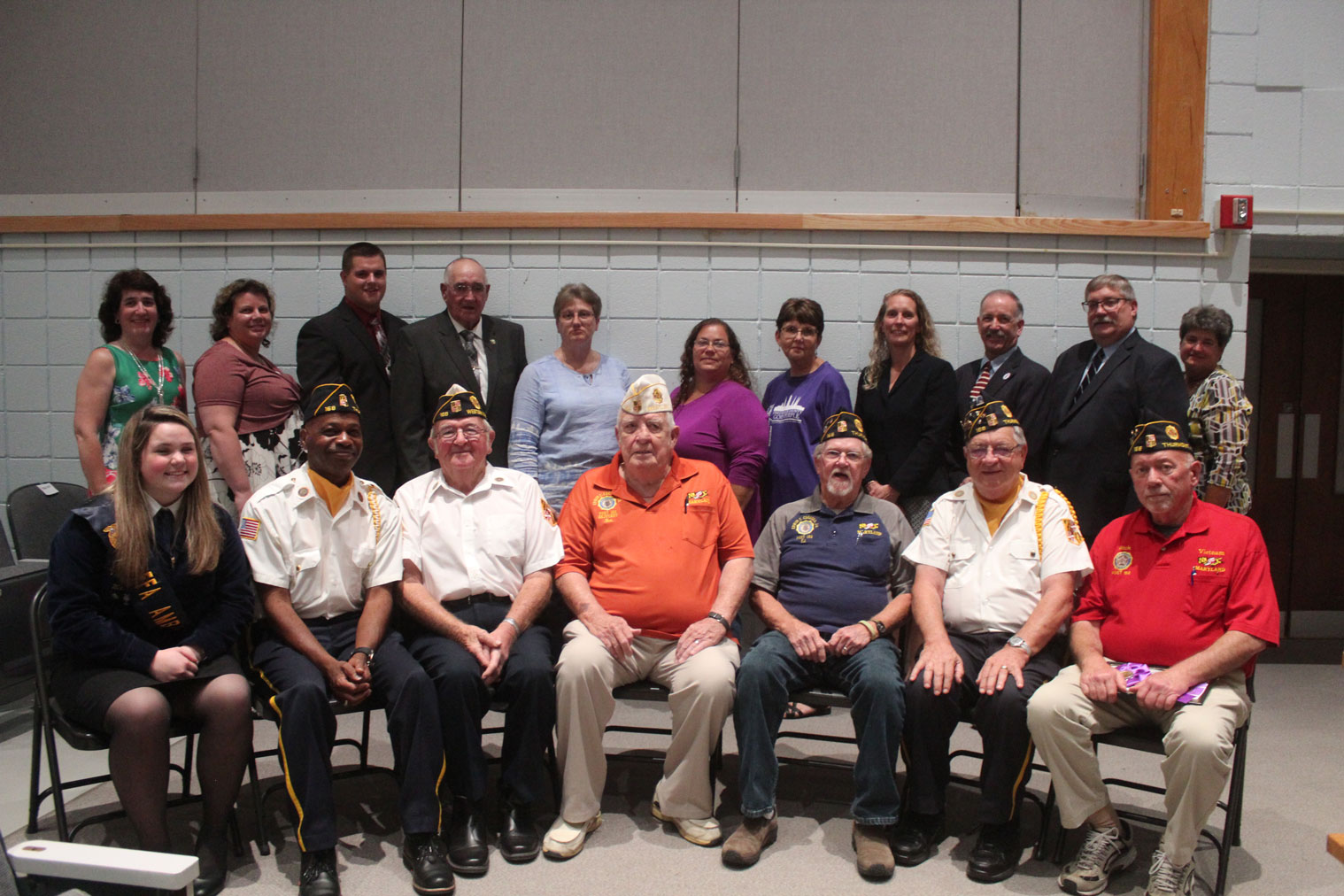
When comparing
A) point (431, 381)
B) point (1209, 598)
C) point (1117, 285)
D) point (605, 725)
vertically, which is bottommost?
point (605, 725)

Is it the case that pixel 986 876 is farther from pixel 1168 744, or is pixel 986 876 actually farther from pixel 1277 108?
pixel 1277 108

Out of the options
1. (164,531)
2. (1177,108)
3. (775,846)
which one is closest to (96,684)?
(164,531)

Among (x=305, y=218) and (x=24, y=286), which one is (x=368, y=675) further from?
(x=24, y=286)

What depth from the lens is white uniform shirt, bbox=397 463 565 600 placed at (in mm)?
2920

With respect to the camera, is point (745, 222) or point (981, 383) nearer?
point (981, 383)

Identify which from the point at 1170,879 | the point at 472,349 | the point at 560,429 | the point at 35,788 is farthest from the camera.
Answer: the point at 472,349

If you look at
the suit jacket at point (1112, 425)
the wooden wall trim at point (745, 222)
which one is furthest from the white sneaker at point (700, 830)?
the wooden wall trim at point (745, 222)

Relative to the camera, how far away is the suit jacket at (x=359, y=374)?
3.56 metres

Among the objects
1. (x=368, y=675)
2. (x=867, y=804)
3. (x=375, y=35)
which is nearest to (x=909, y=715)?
(x=867, y=804)

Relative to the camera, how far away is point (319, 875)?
2.40 metres

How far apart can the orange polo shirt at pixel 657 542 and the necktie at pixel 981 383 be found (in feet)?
3.76

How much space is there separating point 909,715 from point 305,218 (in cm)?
333

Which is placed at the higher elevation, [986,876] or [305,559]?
[305,559]

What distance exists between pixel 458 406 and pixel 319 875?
138 centimetres
